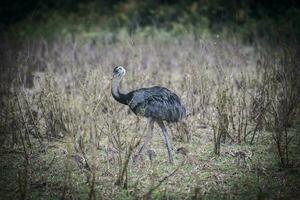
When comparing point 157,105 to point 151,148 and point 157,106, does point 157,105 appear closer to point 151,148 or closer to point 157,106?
point 157,106

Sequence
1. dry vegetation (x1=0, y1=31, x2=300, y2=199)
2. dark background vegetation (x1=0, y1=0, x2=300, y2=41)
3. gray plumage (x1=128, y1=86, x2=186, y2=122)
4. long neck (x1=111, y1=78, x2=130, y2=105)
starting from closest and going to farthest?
dry vegetation (x1=0, y1=31, x2=300, y2=199) → gray plumage (x1=128, y1=86, x2=186, y2=122) → long neck (x1=111, y1=78, x2=130, y2=105) → dark background vegetation (x1=0, y1=0, x2=300, y2=41)

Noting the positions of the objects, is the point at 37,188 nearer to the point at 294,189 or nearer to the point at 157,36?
the point at 294,189

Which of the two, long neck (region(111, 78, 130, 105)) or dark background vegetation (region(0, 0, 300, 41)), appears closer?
long neck (region(111, 78, 130, 105))

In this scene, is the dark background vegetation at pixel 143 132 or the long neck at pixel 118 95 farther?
the long neck at pixel 118 95

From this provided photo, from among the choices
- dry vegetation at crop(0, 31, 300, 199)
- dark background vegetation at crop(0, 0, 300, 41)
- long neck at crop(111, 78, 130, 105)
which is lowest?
dry vegetation at crop(0, 31, 300, 199)

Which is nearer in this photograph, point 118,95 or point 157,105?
point 157,105

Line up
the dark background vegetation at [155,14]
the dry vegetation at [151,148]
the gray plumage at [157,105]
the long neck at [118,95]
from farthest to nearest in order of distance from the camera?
the dark background vegetation at [155,14] → the long neck at [118,95] → the gray plumage at [157,105] → the dry vegetation at [151,148]

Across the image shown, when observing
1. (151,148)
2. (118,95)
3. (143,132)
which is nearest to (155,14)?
(151,148)

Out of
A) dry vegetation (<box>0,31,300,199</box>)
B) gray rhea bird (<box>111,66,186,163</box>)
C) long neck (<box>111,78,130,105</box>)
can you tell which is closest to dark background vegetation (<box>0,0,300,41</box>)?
dry vegetation (<box>0,31,300,199</box>)

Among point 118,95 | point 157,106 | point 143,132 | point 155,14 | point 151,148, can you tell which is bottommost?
point 151,148

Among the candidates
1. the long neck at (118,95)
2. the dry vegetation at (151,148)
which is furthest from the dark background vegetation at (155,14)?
the long neck at (118,95)

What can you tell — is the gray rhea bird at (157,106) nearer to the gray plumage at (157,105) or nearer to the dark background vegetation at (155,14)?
the gray plumage at (157,105)

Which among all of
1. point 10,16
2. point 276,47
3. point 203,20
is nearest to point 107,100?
point 276,47

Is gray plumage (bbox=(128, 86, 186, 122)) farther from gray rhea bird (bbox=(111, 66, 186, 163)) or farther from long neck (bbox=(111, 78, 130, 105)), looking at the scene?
long neck (bbox=(111, 78, 130, 105))
